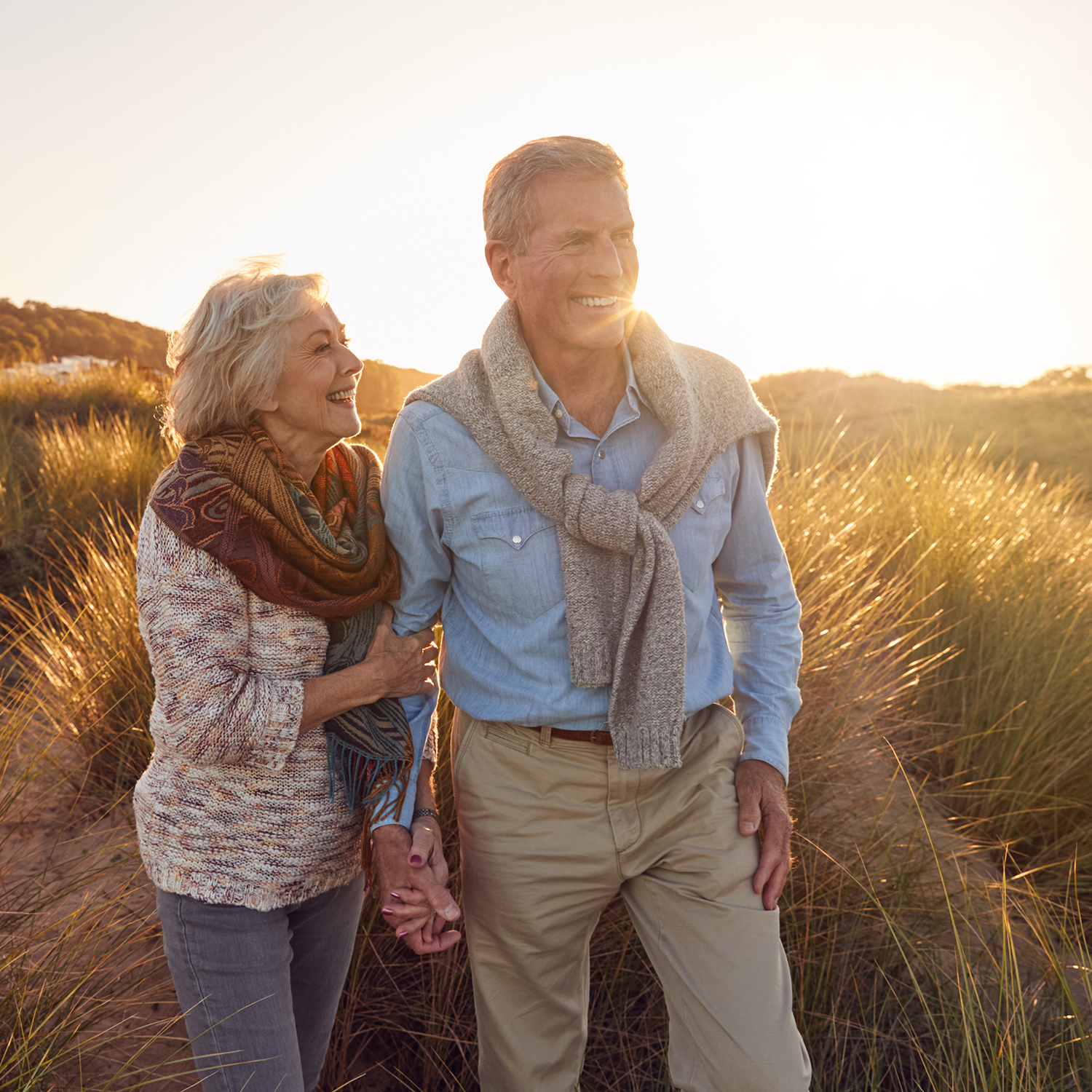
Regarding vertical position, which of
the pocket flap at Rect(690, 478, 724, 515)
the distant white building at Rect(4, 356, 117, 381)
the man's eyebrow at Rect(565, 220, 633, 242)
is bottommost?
the distant white building at Rect(4, 356, 117, 381)

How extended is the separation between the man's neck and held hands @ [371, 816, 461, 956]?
106 centimetres

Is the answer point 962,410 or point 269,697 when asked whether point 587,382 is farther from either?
point 962,410

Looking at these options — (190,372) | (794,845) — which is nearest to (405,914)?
(190,372)

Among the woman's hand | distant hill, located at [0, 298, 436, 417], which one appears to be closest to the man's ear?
the woman's hand

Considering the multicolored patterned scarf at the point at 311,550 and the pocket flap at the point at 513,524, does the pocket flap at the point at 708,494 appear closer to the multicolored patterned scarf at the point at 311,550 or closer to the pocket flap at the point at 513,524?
the pocket flap at the point at 513,524

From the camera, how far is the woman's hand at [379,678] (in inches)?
69.6

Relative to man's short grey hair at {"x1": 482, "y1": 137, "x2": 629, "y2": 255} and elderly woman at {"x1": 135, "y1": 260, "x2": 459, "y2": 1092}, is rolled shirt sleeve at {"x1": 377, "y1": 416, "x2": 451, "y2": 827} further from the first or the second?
man's short grey hair at {"x1": 482, "y1": 137, "x2": 629, "y2": 255}

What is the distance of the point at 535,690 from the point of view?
72.1 inches

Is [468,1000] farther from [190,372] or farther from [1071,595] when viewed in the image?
[1071,595]

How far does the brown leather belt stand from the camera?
1.83m

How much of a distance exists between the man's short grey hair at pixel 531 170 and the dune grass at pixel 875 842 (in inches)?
67.8

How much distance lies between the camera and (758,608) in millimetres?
2049

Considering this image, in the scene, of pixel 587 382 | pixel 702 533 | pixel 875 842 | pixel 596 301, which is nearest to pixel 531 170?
pixel 596 301

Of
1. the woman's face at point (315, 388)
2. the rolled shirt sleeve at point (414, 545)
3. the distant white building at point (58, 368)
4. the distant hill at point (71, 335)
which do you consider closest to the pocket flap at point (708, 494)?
the rolled shirt sleeve at point (414, 545)
